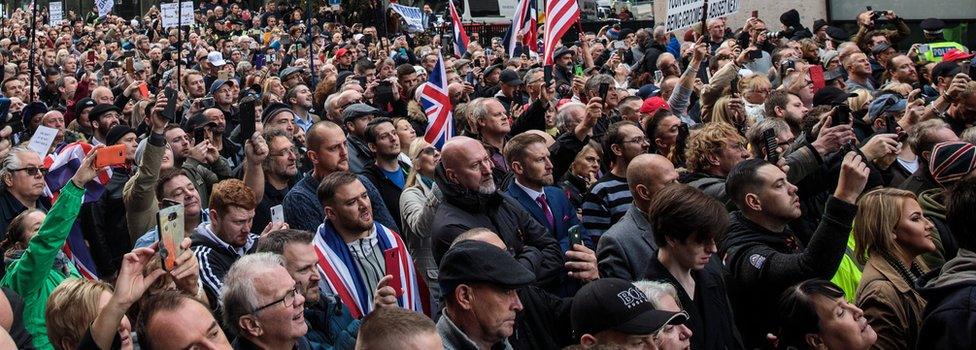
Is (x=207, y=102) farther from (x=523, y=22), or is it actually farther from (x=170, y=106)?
(x=523, y=22)

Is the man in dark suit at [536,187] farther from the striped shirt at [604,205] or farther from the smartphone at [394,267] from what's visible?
the smartphone at [394,267]

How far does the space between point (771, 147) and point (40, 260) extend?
3761mm

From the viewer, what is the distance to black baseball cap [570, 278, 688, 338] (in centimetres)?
427

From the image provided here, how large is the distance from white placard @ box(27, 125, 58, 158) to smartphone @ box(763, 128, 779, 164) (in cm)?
464

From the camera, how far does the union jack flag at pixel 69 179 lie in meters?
7.39

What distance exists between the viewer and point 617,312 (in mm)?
4277

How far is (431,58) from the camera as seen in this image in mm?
16016

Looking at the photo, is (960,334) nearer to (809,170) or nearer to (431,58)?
(809,170)

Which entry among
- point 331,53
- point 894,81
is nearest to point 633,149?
point 894,81

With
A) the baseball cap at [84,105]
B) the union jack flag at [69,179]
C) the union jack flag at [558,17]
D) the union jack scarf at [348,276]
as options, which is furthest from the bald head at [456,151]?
the union jack flag at [558,17]

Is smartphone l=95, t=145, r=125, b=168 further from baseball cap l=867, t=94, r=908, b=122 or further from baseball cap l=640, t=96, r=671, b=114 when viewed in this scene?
baseball cap l=867, t=94, r=908, b=122

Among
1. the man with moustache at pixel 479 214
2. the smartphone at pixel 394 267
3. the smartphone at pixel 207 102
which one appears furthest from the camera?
the smartphone at pixel 207 102

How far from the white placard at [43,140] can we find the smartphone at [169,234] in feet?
13.0

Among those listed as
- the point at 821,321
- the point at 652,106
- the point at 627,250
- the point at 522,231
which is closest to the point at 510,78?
the point at 652,106
